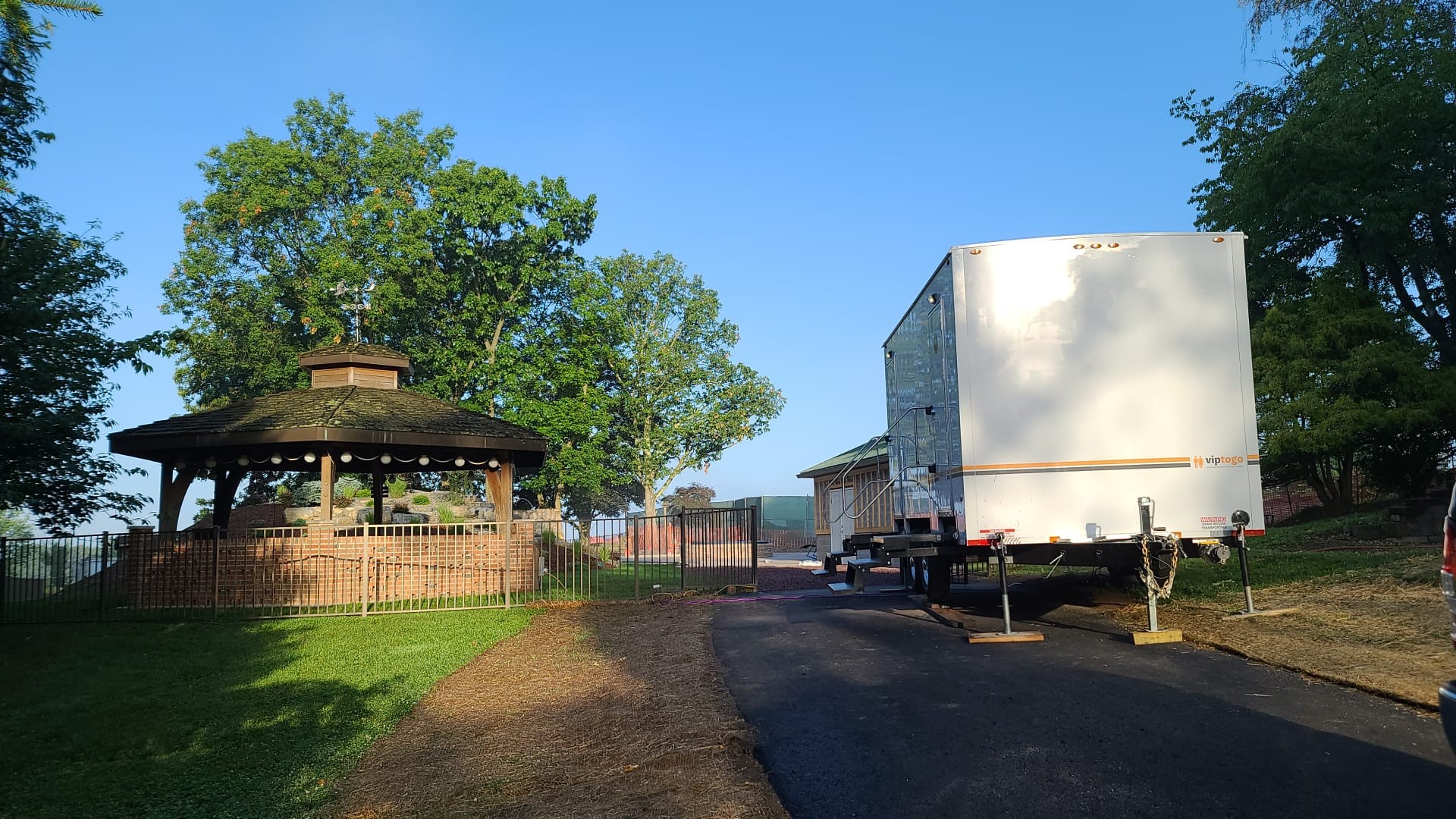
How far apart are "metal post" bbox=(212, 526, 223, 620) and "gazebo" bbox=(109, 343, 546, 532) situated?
1.95 m

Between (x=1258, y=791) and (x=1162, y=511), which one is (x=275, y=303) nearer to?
(x=1162, y=511)

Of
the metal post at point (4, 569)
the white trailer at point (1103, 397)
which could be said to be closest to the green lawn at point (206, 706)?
the metal post at point (4, 569)

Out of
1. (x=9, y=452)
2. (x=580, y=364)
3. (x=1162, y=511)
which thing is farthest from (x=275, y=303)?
(x=1162, y=511)

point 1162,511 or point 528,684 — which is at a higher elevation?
point 1162,511

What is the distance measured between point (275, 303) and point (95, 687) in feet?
106

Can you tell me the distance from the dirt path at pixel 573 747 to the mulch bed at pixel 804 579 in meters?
8.31

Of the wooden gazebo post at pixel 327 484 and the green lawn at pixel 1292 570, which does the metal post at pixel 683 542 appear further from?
the green lawn at pixel 1292 570

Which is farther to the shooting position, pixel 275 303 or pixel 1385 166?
pixel 275 303

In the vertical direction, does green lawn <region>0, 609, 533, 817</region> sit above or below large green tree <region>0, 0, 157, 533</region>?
below

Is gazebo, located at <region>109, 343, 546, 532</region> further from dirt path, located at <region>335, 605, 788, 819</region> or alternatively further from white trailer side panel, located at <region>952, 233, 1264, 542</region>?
white trailer side panel, located at <region>952, 233, 1264, 542</region>

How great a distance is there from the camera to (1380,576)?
37.1 feet

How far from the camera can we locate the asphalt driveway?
186 inches

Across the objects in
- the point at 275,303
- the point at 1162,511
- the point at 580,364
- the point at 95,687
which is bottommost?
the point at 95,687

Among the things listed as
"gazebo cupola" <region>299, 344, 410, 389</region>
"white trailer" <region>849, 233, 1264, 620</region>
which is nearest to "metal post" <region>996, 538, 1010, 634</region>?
"white trailer" <region>849, 233, 1264, 620</region>
